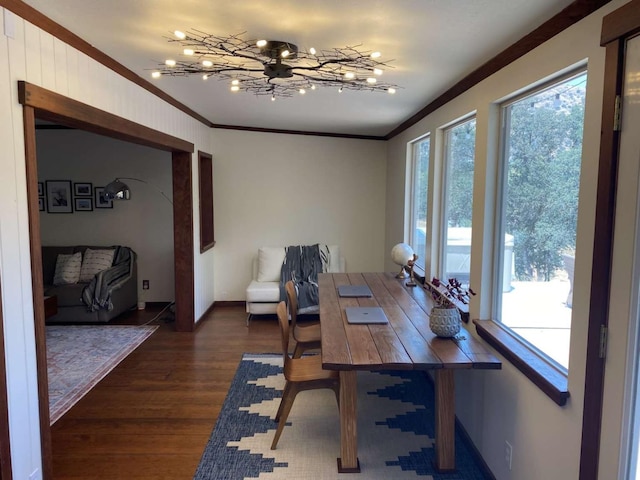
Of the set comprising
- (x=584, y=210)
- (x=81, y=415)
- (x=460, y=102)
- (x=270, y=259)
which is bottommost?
(x=81, y=415)

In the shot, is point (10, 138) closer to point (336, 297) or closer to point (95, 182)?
point (336, 297)

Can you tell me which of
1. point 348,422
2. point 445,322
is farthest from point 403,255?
point 348,422

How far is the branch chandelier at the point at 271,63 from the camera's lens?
90.9 inches

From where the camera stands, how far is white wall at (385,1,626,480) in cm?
159

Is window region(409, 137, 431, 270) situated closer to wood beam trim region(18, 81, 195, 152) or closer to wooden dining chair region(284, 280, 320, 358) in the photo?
wooden dining chair region(284, 280, 320, 358)

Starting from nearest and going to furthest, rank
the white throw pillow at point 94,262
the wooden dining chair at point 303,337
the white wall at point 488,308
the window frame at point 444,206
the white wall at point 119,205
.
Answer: the white wall at point 488,308 → the wooden dining chair at point 303,337 → the window frame at point 444,206 → the white throw pillow at point 94,262 → the white wall at point 119,205

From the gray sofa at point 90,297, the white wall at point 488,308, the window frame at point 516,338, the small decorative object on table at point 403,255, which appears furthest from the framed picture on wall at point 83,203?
the window frame at point 516,338

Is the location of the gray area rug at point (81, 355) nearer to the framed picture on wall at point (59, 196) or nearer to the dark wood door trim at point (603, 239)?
the framed picture on wall at point (59, 196)

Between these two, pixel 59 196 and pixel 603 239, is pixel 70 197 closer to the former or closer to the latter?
pixel 59 196


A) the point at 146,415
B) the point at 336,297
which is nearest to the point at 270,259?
the point at 336,297

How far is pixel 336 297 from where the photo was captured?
10.7 ft

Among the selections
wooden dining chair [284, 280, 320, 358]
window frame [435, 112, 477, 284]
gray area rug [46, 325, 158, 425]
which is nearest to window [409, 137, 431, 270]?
window frame [435, 112, 477, 284]

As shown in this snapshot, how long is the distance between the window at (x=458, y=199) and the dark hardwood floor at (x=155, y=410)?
1.98m

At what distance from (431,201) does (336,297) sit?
119 centimetres
